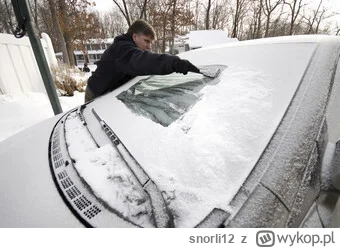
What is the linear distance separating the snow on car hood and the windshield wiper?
0.02 m

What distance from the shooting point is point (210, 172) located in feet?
2.45

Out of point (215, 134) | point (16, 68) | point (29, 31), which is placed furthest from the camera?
point (16, 68)

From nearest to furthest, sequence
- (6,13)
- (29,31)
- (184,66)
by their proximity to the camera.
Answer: (184,66) → (29,31) → (6,13)

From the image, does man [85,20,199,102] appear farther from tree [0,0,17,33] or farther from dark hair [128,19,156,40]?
tree [0,0,17,33]

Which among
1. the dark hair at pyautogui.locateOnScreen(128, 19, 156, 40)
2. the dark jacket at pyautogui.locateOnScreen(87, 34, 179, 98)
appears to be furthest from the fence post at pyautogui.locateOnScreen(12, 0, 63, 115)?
the dark hair at pyautogui.locateOnScreen(128, 19, 156, 40)

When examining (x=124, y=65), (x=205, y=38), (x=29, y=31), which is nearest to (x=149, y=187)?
(x=124, y=65)

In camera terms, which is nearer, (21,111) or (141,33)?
(141,33)

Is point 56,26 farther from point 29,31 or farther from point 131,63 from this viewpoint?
point 131,63

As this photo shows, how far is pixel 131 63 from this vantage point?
1779 mm

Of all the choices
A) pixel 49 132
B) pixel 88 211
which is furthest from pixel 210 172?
pixel 49 132

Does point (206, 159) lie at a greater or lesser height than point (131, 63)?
lesser

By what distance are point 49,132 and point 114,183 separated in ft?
2.82

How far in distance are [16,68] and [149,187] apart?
18.7 ft
